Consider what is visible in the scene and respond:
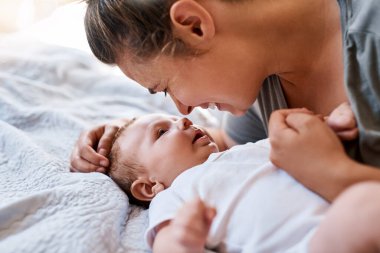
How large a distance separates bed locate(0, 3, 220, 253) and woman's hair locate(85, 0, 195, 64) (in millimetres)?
288

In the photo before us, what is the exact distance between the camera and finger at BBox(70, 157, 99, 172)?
1132mm

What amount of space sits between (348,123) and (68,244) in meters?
0.51

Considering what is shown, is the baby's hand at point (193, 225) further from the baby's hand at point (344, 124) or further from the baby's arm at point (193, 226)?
the baby's hand at point (344, 124)

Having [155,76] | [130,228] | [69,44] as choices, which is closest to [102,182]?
[130,228]

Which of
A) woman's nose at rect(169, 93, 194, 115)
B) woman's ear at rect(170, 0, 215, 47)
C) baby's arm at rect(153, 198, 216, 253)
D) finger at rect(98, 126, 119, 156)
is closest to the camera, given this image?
baby's arm at rect(153, 198, 216, 253)

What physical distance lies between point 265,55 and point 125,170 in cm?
41

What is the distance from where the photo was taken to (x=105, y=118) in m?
1.50

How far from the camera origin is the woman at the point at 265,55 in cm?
79

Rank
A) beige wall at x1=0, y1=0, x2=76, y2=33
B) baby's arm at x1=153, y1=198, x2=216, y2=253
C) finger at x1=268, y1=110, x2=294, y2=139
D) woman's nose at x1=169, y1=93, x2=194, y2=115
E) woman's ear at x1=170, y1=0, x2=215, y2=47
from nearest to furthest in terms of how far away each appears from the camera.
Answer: baby's arm at x1=153, y1=198, x2=216, y2=253, finger at x1=268, y1=110, x2=294, y2=139, woman's ear at x1=170, y1=0, x2=215, y2=47, woman's nose at x1=169, y1=93, x2=194, y2=115, beige wall at x1=0, y1=0, x2=76, y2=33

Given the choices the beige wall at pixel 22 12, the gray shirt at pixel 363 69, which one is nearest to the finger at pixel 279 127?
the gray shirt at pixel 363 69

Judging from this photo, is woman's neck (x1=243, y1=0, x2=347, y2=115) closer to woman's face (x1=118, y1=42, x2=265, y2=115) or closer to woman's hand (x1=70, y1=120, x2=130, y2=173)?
woman's face (x1=118, y1=42, x2=265, y2=115)

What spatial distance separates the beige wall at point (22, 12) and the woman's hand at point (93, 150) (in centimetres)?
122

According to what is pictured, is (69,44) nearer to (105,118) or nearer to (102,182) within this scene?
(105,118)

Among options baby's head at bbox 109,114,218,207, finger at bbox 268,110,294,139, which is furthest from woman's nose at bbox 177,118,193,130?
finger at bbox 268,110,294,139
